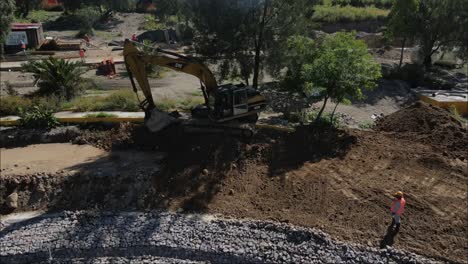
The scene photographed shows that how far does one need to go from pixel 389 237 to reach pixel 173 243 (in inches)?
218

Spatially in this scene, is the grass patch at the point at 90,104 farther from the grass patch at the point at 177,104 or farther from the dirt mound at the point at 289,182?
the dirt mound at the point at 289,182

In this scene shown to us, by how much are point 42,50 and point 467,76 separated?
1191 inches

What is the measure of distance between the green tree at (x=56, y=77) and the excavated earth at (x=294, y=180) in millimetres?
5343

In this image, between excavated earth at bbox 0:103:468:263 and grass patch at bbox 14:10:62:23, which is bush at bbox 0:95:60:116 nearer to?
excavated earth at bbox 0:103:468:263

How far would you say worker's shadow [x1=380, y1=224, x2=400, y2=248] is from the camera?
1070 cm

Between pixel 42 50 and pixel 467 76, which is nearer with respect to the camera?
pixel 467 76

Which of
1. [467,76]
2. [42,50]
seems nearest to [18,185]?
[42,50]

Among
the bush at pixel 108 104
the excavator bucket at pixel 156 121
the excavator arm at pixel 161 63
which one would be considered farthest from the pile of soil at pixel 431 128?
the bush at pixel 108 104

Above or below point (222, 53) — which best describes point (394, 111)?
below

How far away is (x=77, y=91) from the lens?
2064cm

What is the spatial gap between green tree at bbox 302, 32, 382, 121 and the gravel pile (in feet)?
19.6

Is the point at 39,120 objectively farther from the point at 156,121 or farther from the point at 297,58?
the point at 297,58

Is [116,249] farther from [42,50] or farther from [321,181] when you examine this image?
[42,50]

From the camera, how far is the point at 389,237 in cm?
1090
